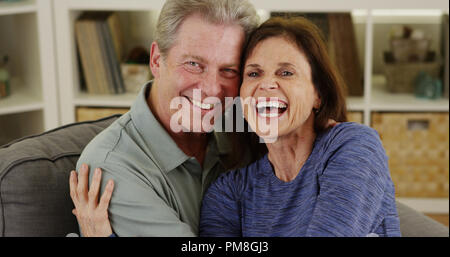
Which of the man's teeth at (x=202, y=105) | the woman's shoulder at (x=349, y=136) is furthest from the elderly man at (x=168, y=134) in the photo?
the woman's shoulder at (x=349, y=136)

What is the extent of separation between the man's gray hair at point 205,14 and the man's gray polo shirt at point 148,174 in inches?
7.2

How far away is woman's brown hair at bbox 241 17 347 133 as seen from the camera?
1393mm

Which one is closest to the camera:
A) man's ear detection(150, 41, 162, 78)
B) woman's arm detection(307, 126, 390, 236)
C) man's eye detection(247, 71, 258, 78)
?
woman's arm detection(307, 126, 390, 236)

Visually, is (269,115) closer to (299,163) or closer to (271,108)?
(271,108)

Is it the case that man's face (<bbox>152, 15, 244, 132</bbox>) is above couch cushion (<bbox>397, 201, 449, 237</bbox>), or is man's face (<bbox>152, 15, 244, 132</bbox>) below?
above

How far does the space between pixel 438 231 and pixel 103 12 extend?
189 cm

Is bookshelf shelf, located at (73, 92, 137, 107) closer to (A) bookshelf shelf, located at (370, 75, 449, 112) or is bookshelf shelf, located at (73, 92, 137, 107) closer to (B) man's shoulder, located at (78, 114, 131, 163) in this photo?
(A) bookshelf shelf, located at (370, 75, 449, 112)

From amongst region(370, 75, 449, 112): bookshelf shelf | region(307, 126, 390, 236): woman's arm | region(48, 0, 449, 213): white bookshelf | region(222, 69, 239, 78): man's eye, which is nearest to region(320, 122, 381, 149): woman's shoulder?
region(307, 126, 390, 236): woman's arm

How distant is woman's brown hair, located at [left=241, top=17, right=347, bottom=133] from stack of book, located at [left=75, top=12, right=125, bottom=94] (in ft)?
4.67

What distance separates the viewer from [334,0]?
8.62 feet

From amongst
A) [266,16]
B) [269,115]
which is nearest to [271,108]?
[269,115]

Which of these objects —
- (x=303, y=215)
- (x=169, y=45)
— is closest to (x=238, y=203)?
(x=303, y=215)

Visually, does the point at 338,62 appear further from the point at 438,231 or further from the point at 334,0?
the point at 438,231

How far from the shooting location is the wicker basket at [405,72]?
281cm
